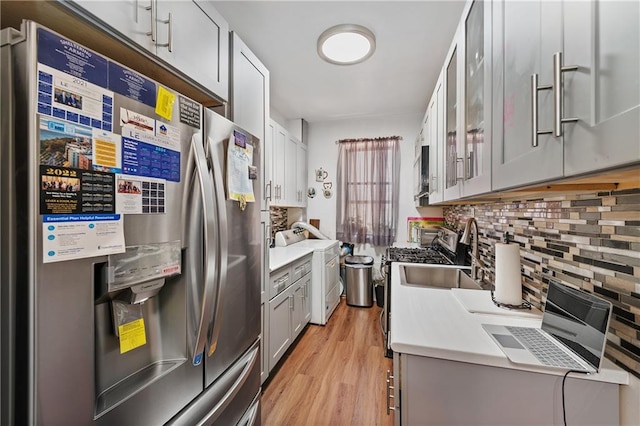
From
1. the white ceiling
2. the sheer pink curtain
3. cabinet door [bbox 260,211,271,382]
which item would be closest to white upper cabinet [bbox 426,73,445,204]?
the white ceiling

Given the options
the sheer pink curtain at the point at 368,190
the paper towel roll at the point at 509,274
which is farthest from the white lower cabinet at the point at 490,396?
the sheer pink curtain at the point at 368,190

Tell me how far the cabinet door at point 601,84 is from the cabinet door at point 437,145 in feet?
4.60

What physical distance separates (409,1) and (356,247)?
9.68ft

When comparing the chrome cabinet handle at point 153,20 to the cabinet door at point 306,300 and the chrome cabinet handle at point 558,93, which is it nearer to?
the chrome cabinet handle at point 558,93

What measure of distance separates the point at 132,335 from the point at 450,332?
41.4 inches

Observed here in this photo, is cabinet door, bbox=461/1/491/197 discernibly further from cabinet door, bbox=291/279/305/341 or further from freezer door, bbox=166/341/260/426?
cabinet door, bbox=291/279/305/341

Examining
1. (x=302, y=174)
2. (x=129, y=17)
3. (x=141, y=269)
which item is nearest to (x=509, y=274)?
(x=141, y=269)

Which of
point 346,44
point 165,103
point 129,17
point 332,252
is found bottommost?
point 332,252

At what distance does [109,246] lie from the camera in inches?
25.3

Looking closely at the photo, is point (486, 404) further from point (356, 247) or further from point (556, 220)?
point (356, 247)

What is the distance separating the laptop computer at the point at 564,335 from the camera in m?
0.73

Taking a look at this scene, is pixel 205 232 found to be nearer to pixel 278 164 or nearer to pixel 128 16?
pixel 128 16

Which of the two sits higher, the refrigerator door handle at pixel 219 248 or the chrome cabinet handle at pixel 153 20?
the chrome cabinet handle at pixel 153 20

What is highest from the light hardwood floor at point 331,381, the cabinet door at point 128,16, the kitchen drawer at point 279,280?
the cabinet door at point 128,16
